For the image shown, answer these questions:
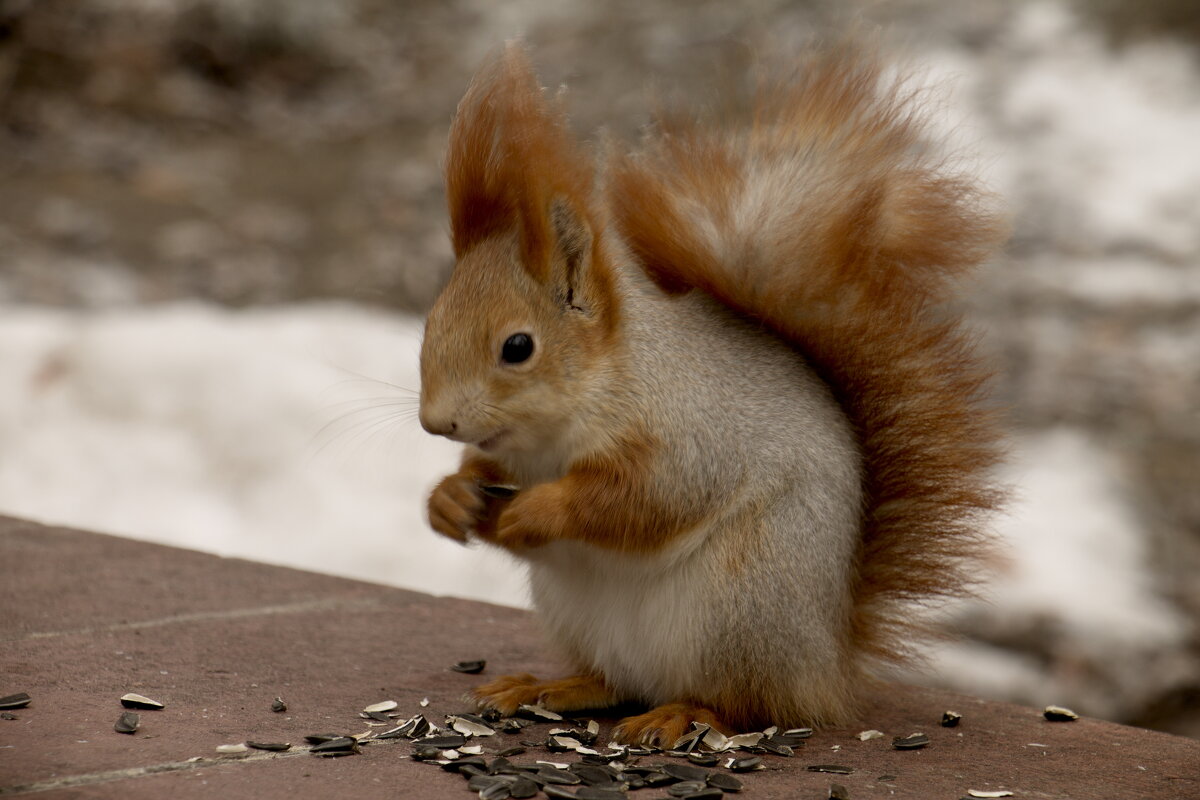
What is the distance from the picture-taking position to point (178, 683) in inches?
57.4

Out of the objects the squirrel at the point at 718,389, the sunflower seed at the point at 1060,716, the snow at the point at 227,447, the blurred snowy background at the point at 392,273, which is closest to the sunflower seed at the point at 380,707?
the squirrel at the point at 718,389

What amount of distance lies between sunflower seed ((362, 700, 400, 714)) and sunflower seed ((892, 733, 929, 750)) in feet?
1.77

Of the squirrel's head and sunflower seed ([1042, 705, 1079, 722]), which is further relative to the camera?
sunflower seed ([1042, 705, 1079, 722])

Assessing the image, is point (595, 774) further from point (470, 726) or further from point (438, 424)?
point (438, 424)

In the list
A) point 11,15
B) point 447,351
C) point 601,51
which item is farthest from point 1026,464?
point 11,15

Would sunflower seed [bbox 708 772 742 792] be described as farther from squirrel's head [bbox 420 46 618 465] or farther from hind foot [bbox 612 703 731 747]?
squirrel's head [bbox 420 46 618 465]

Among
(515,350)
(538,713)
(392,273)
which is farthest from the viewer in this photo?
(392,273)

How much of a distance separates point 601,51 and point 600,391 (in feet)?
14.8

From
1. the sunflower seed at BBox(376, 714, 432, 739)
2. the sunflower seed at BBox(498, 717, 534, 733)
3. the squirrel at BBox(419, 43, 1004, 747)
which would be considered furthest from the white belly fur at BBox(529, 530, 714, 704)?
the sunflower seed at BBox(376, 714, 432, 739)

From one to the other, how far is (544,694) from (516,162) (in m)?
0.58

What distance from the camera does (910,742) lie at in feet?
4.81

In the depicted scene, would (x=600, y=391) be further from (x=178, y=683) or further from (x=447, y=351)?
(x=178, y=683)

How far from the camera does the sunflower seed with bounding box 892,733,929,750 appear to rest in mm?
1456

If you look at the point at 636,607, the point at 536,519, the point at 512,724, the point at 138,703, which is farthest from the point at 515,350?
the point at 138,703
